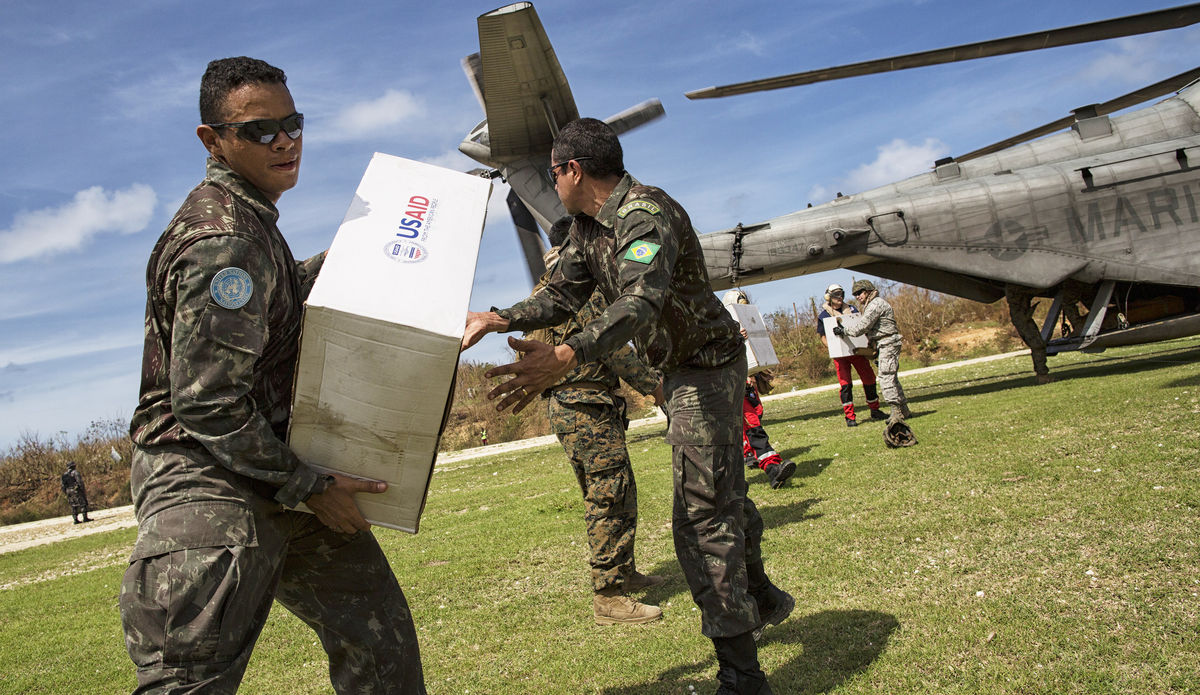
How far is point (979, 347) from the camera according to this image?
29469 mm

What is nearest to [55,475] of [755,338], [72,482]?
[72,482]

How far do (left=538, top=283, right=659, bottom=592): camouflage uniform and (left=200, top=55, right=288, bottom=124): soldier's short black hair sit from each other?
2597 millimetres

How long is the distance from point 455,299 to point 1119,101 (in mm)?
16368

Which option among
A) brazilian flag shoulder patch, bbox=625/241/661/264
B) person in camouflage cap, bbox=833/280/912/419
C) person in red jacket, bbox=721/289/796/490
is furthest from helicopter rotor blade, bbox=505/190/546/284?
brazilian flag shoulder patch, bbox=625/241/661/264

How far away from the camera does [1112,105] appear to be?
14.5 metres

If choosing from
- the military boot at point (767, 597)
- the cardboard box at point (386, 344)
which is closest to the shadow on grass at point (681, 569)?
the military boot at point (767, 597)

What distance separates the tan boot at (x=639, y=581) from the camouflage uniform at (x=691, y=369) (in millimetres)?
1694

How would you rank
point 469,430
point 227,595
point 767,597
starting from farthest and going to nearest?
point 469,430 → point 767,597 → point 227,595

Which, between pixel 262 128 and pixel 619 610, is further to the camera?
pixel 619 610

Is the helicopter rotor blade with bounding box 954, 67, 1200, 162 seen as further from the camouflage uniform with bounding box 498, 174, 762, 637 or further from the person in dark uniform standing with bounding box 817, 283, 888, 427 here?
the camouflage uniform with bounding box 498, 174, 762, 637

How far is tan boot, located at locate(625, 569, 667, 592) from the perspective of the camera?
5.15 metres

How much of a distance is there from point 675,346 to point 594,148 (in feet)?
3.29

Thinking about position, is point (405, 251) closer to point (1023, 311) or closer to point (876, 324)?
point (876, 324)

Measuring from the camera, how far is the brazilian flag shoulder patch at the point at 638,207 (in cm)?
317
